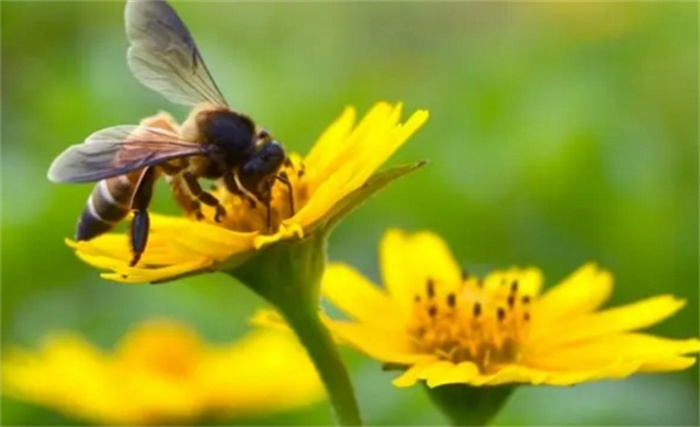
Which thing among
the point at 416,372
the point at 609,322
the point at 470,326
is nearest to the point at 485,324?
the point at 470,326

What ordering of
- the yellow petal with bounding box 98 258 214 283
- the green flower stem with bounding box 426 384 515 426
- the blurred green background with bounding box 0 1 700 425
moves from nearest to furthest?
1. the yellow petal with bounding box 98 258 214 283
2. the green flower stem with bounding box 426 384 515 426
3. the blurred green background with bounding box 0 1 700 425

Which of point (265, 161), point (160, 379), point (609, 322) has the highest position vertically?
point (160, 379)

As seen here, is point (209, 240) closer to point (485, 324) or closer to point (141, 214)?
point (141, 214)

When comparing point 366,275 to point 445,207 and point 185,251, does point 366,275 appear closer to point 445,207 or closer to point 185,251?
point 445,207

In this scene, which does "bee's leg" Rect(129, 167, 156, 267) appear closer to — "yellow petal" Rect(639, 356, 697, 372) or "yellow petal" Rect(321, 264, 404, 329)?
"yellow petal" Rect(321, 264, 404, 329)

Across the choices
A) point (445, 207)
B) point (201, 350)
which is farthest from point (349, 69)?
point (201, 350)

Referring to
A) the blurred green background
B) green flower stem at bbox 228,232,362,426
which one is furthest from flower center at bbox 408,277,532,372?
the blurred green background

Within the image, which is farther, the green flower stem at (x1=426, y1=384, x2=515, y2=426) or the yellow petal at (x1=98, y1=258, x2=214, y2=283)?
the green flower stem at (x1=426, y1=384, x2=515, y2=426)
